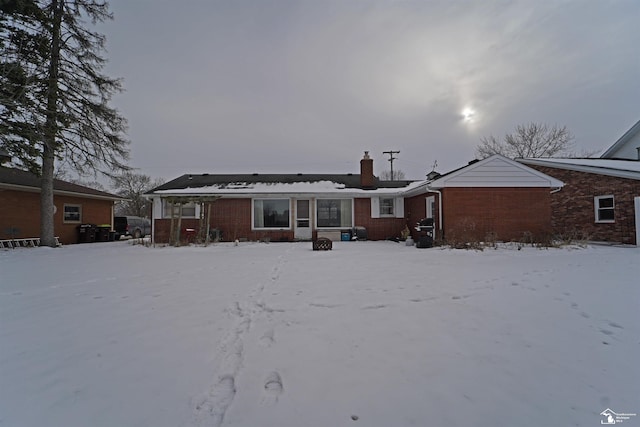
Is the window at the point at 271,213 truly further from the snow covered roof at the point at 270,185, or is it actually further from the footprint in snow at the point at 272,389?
the footprint in snow at the point at 272,389

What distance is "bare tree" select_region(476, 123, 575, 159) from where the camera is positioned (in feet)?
84.4

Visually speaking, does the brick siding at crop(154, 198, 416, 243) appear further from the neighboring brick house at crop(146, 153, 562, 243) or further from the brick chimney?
the brick chimney

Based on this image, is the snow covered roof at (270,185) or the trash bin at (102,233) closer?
the snow covered roof at (270,185)

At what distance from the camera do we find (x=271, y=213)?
50.3 feet

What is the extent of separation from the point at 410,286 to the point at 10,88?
1569 centimetres

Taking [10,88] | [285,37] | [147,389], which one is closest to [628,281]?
[147,389]

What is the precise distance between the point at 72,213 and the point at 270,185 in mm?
12026

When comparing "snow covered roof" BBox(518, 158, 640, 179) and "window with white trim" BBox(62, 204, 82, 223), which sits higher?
"snow covered roof" BBox(518, 158, 640, 179)

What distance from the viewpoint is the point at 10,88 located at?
10594 millimetres

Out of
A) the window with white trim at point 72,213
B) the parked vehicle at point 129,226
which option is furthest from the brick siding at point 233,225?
the parked vehicle at point 129,226

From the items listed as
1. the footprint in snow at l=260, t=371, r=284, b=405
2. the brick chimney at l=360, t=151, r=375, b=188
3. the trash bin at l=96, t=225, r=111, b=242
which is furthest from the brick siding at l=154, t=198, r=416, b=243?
the footprint in snow at l=260, t=371, r=284, b=405

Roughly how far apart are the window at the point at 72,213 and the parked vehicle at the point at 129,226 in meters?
2.80

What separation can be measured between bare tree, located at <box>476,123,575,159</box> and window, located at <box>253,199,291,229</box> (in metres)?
25.2

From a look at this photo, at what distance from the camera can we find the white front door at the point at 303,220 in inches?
599
